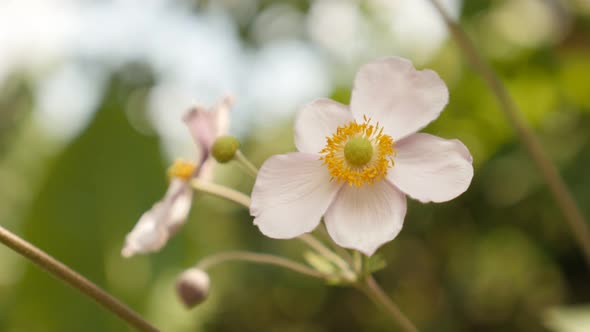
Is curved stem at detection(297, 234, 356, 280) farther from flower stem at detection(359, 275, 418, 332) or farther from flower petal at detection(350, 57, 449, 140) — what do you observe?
flower petal at detection(350, 57, 449, 140)

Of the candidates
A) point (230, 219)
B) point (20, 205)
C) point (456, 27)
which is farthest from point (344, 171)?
point (20, 205)

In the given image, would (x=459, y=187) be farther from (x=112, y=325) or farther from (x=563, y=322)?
(x=112, y=325)

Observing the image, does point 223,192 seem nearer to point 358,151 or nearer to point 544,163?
point 358,151

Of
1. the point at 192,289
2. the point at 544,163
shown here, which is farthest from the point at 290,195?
the point at 544,163

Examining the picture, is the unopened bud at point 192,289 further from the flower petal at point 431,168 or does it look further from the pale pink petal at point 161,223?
the flower petal at point 431,168

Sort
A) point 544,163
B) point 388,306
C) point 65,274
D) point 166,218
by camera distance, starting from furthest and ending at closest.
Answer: point 544,163, point 166,218, point 388,306, point 65,274

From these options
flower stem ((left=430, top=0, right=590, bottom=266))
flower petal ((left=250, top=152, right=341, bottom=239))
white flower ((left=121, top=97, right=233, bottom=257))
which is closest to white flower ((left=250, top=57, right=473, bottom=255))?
flower petal ((left=250, top=152, right=341, bottom=239))
